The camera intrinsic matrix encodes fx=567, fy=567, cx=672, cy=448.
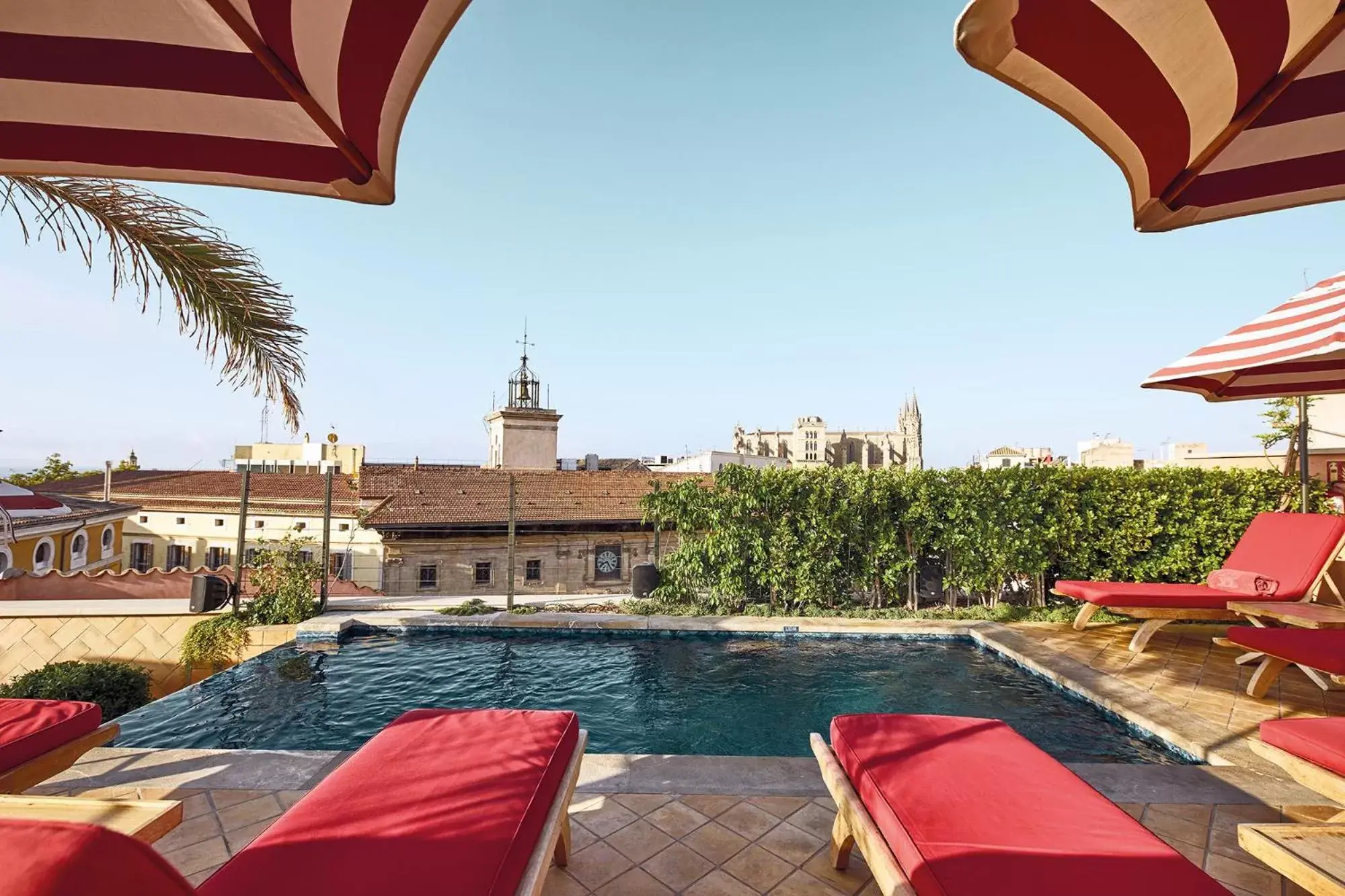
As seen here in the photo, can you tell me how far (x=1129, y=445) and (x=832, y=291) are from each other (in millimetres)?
25542

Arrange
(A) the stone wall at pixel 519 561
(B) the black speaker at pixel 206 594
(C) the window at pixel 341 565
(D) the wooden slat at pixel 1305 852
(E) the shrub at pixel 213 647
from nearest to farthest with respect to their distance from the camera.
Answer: (D) the wooden slat at pixel 1305 852, (E) the shrub at pixel 213 647, (B) the black speaker at pixel 206 594, (A) the stone wall at pixel 519 561, (C) the window at pixel 341 565

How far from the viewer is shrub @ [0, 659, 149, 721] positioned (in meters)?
5.30

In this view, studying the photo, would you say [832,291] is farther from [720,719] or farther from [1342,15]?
[1342,15]

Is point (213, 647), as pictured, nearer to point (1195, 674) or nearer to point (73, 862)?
point (73, 862)

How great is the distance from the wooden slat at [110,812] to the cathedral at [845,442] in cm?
9431

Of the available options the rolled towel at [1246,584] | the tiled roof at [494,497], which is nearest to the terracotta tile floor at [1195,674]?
the rolled towel at [1246,584]

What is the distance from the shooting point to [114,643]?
7.62 meters

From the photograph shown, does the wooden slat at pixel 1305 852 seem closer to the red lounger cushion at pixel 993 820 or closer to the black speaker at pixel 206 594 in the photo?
the red lounger cushion at pixel 993 820

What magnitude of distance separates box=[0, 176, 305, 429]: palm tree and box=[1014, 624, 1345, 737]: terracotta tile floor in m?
8.63

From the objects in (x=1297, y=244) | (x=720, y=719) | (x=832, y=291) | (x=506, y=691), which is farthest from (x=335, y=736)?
(x=832, y=291)

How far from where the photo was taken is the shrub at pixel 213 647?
749 centimetres

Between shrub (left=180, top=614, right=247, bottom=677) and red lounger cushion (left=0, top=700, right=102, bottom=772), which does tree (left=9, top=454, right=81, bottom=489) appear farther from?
red lounger cushion (left=0, top=700, right=102, bottom=772)

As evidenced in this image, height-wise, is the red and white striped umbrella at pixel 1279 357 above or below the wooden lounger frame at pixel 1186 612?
above

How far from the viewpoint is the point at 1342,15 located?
149cm
